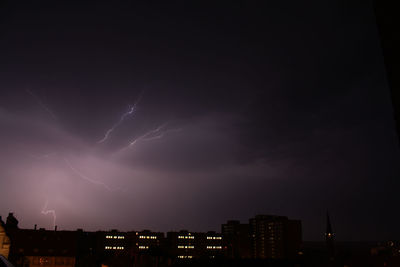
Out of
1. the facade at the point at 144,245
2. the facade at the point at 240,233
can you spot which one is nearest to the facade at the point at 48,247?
the facade at the point at 144,245

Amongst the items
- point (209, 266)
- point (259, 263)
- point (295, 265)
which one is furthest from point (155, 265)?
point (295, 265)

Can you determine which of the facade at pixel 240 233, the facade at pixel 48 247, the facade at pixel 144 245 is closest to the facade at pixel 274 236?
the facade at pixel 144 245

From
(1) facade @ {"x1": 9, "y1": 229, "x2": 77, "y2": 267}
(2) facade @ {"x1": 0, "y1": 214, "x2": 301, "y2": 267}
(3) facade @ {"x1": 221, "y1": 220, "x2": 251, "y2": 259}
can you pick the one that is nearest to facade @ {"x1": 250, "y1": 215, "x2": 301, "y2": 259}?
(2) facade @ {"x1": 0, "y1": 214, "x2": 301, "y2": 267}

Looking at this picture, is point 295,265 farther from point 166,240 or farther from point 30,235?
point 166,240

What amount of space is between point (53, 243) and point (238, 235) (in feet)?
445

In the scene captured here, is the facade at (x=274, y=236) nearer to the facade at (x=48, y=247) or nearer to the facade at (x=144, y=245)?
the facade at (x=144, y=245)

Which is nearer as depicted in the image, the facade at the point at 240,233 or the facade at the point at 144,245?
the facade at the point at 144,245

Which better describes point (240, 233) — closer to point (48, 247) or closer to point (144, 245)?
point (144, 245)

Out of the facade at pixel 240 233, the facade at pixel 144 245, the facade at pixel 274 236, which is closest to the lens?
the facade at pixel 144 245

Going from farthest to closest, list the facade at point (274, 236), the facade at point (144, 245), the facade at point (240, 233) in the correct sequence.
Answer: the facade at point (240, 233) < the facade at point (274, 236) < the facade at point (144, 245)

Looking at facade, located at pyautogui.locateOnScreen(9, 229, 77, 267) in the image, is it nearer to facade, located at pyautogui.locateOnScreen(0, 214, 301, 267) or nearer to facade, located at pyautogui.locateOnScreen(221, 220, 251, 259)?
facade, located at pyautogui.locateOnScreen(0, 214, 301, 267)

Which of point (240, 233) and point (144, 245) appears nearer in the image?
point (144, 245)

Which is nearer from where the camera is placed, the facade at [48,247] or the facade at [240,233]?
the facade at [48,247]

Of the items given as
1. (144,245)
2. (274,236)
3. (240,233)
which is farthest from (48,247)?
(240,233)
